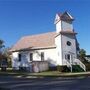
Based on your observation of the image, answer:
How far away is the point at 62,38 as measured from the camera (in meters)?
50.7

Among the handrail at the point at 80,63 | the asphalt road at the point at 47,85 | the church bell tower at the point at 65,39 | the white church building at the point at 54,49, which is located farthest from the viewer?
the white church building at the point at 54,49

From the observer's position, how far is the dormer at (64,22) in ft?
170

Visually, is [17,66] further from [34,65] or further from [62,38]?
[62,38]

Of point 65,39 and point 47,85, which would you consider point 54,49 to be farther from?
point 47,85

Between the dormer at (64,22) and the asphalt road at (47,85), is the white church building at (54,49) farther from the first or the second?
the asphalt road at (47,85)

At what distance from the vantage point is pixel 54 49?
52688mm

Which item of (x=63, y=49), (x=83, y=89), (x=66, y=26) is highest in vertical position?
(x=66, y=26)

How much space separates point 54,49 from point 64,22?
204 inches

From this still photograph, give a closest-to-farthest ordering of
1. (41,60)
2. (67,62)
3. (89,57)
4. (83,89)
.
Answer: (83,89)
(67,62)
(41,60)
(89,57)

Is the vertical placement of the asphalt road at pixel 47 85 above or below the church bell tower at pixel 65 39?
below

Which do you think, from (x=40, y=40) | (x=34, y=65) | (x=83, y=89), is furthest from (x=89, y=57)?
(x=83, y=89)

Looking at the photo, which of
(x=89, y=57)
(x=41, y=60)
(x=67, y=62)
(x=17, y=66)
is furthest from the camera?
(x=89, y=57)

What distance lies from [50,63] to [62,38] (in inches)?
219

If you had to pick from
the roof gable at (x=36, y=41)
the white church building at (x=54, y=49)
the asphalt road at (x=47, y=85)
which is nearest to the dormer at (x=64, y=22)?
the white church building at (x=54, y=49)
